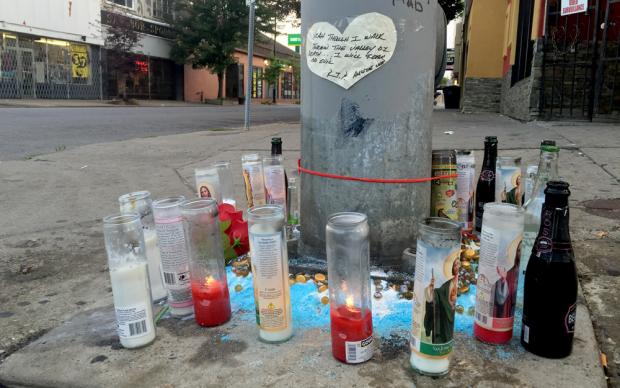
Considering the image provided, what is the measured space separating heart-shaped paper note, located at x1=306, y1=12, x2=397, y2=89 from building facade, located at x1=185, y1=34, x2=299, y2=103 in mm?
35373

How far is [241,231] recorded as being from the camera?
8.62 feet

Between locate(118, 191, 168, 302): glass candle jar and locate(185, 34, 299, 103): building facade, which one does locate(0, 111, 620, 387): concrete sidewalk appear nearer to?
locate(118, 191, 168, 302): glass candle jar

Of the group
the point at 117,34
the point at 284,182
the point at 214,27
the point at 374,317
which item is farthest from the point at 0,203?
the point at 214,27

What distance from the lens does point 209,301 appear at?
1926 mm

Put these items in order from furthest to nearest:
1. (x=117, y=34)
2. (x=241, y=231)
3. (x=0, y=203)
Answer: (x=117, y=34), (x=0, y=203), (x=241, y=231)

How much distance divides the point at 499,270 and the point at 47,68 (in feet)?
99.4

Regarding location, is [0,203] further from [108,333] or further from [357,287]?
[357,287]

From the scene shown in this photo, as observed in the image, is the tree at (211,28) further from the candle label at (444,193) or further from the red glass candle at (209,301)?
the red glass candle at (209,301)

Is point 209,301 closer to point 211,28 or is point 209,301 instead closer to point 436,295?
point 436,295

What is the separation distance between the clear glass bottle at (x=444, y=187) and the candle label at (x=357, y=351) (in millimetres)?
1110

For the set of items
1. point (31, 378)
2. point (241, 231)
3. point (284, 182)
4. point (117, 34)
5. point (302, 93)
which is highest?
point (117, 34)

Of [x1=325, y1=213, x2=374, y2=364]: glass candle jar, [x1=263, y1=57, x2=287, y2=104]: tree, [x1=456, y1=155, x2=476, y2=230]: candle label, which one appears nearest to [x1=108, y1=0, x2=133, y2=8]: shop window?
[x1=263, y1=57, x2=287, y2=104]: tree

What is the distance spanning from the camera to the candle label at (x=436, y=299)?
155 cm

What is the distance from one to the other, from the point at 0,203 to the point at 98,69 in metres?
28.4
